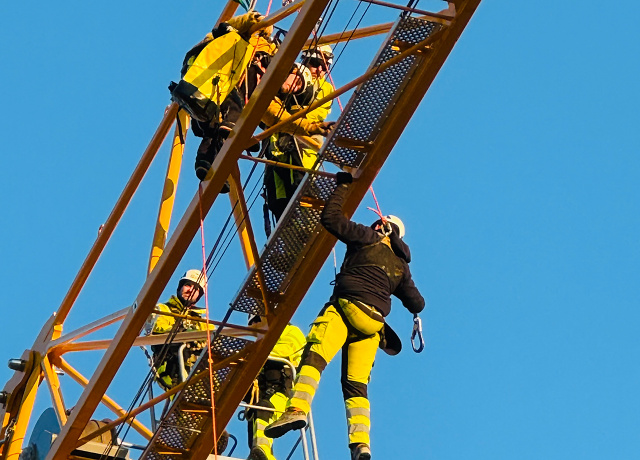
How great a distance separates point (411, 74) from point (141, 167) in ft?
17.0

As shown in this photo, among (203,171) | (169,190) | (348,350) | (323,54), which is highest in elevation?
(323,54)

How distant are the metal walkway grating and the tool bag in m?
1.42

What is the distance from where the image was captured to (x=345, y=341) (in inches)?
805

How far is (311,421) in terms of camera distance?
68.5 ft

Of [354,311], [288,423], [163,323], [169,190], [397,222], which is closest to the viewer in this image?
[288,423]

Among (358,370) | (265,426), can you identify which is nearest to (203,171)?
(358,370)

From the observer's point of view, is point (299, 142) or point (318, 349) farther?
point (299, 142)

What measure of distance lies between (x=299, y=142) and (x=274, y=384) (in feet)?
10.5

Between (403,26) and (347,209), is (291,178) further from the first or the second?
(403,26)

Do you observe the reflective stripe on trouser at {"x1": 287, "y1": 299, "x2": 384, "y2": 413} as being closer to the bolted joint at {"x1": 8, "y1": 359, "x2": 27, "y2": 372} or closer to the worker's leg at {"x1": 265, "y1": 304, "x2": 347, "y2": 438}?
the worker's leg at {"x1": 265, "y1": 304, "x2": 347, "y2": 438}

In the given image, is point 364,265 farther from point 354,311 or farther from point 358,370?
point 358,370

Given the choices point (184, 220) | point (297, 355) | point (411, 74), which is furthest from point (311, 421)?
point (411, 74)

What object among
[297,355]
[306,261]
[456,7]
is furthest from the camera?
[297,355]

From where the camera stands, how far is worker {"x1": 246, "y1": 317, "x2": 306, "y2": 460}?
21531 millimetres
